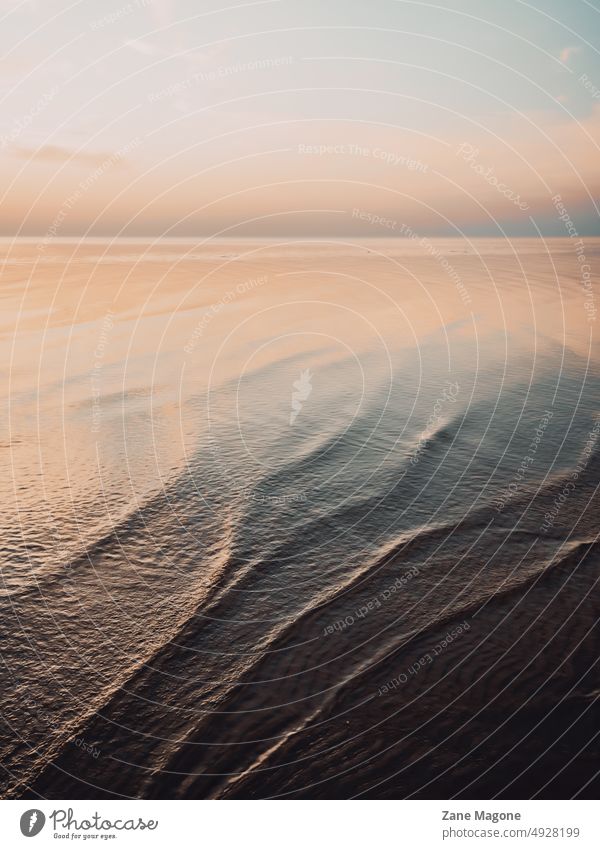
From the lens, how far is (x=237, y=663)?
10281 mm

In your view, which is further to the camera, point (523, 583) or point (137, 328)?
point (137, 328)

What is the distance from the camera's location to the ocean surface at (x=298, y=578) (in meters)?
8.84

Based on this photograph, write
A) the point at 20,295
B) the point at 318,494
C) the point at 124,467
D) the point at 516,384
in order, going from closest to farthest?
the point at 318,494 → the point at 124,467 → the point at 516,384 → the point at 20,295

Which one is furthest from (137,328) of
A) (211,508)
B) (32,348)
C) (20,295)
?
(211,508)

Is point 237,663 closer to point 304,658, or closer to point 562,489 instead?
point 304,658

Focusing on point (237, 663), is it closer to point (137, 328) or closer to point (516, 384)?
point (516, 384)

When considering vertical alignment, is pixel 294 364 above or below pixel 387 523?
above

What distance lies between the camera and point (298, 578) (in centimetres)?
1241

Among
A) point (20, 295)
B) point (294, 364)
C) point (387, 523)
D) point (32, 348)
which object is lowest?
point (387, 523)

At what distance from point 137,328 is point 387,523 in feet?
75.3

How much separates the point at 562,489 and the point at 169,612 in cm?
970

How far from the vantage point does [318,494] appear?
15469 millimetres

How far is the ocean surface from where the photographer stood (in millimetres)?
8844

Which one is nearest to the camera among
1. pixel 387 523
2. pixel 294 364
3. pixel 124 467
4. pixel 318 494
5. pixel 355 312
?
pixel 387 523
